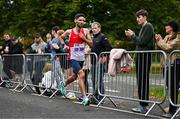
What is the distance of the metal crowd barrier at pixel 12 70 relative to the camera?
16.0m

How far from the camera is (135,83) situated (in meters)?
10.6

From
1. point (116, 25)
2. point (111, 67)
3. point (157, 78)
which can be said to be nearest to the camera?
point (157, 78)

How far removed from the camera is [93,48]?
12109 mm

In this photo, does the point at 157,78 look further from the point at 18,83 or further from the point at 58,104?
the point at 18,83

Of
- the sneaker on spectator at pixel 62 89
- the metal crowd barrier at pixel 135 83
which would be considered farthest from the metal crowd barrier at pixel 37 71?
the metal crowd barrier at pixel 135 83

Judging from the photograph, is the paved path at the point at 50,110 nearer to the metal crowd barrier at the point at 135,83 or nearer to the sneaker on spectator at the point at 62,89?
the metal crowd barrier at the point at 135,83

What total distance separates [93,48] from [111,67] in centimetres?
134

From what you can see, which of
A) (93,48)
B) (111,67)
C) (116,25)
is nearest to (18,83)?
(93,48)

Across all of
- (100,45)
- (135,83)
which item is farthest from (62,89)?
(135,83)

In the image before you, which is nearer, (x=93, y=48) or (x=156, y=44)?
(x=156, y=44)

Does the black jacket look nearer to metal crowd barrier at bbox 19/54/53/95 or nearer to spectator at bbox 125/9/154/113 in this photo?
spectator at bbox 125/9/154/113

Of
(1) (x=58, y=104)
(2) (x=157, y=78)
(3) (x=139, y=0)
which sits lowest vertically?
(1) (x=58, y=104)

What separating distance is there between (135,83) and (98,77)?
129 cm

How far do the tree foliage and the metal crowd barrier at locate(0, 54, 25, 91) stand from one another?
45.9ft
